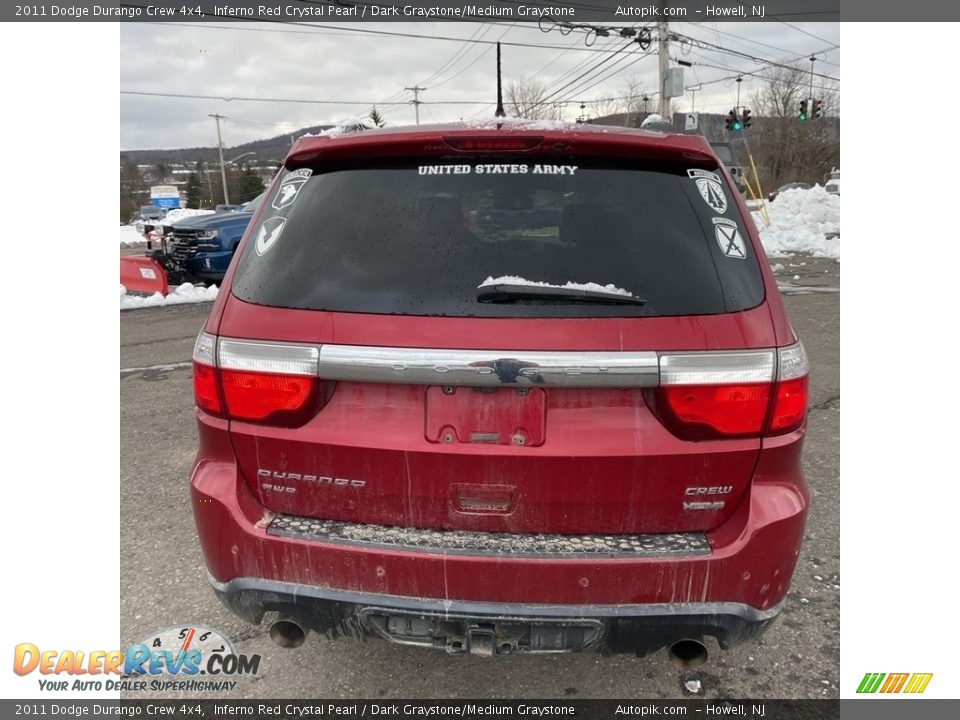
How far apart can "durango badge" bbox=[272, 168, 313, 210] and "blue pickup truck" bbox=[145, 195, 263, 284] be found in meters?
10.2

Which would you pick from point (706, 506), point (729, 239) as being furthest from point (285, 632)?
point (729, 239)

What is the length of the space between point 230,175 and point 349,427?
80789mm

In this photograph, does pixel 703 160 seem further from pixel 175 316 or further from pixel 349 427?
pixel 175 316

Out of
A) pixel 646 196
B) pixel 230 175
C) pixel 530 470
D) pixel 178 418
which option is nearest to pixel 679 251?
pixel 646 196

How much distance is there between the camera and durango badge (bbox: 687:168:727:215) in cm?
201

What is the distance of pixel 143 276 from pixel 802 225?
18.5 m

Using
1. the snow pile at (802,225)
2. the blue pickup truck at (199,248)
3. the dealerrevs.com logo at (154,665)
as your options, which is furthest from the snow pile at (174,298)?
the snow pile at (802,225)

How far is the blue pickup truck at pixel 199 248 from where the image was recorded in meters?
11.7

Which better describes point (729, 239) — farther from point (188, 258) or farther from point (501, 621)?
point (188, 258)

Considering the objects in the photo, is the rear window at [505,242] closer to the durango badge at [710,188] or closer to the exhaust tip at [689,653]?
the durango badge at [710,188]

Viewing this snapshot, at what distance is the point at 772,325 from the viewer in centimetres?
186

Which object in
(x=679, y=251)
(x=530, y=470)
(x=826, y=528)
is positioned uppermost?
(x=679, y=251)

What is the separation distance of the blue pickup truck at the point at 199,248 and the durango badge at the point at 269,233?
33.7 ft
